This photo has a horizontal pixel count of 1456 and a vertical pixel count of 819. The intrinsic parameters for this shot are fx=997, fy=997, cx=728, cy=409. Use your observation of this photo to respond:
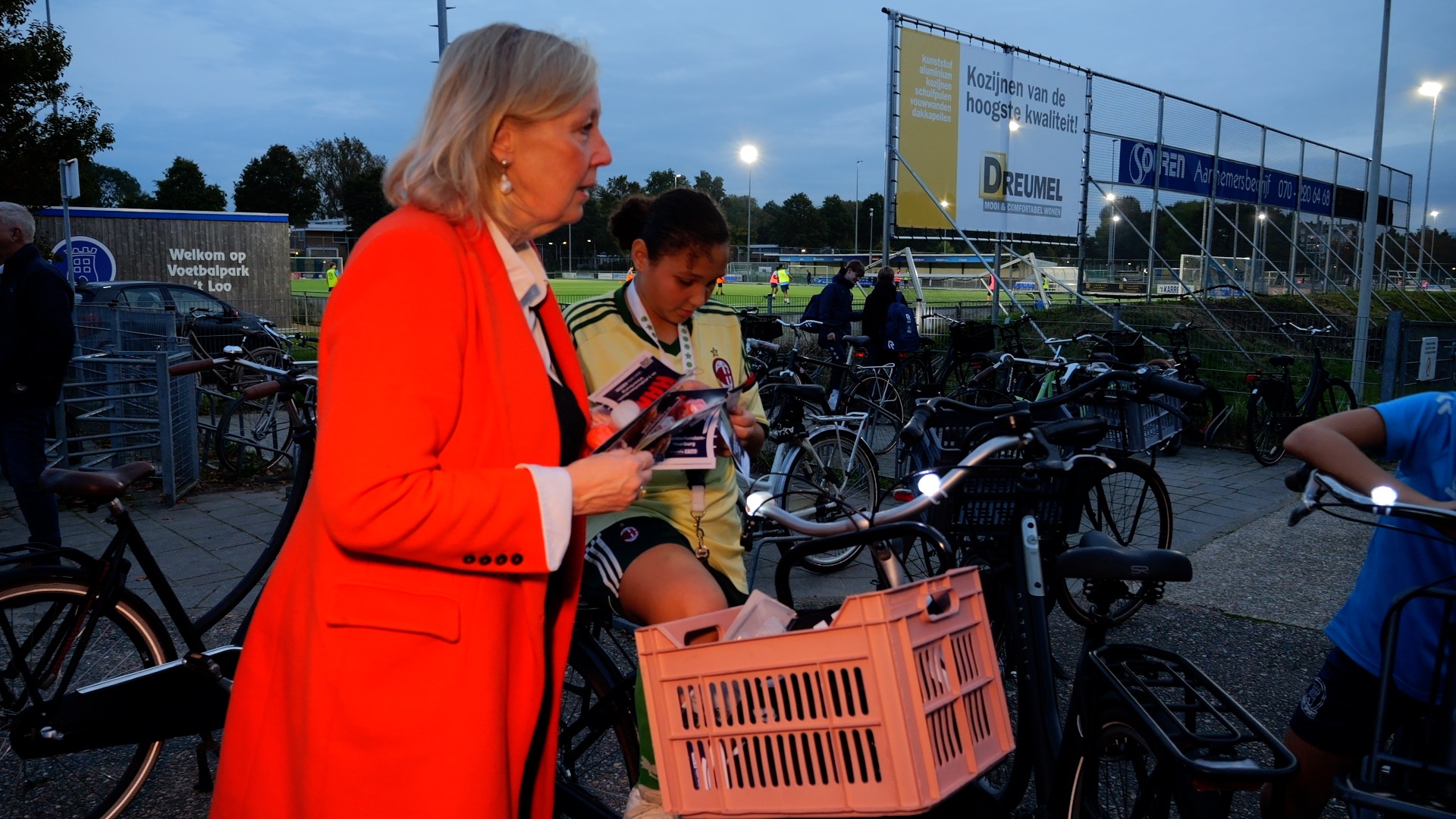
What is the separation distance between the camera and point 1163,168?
15.9 metres

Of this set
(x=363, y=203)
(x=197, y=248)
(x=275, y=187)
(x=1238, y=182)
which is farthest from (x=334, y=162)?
(x=1238, y=182)

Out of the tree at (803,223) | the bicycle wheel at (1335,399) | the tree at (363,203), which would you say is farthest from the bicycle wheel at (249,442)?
the tree at (803,223)

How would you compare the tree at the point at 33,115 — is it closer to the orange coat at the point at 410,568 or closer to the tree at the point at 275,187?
the orange coat at the point at 410,568

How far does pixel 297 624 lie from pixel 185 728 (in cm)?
184

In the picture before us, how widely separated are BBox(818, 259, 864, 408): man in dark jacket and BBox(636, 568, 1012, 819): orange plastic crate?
1005 centimetres

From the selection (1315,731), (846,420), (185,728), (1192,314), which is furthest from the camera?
(1192,314)

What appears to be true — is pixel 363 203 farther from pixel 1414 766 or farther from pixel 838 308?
pixel 1414 766

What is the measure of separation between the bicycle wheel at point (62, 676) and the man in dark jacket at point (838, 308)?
9.04 meters

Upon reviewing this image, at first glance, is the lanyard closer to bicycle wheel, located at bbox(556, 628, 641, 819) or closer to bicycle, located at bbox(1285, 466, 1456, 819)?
bicycle wheel, located at bbox(556, 628, 641, 819)

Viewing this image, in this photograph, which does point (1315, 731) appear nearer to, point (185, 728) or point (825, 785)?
point (825, 785)

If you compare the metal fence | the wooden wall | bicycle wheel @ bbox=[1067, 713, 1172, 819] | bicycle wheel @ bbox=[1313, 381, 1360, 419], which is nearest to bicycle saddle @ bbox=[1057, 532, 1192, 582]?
bicycle wheel @ bbox=[1067, 713, 1172, 819]

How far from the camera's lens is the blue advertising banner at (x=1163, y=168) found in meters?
15.4

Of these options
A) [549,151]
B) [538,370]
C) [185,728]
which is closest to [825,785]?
[538,370]

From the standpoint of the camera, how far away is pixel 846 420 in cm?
688
